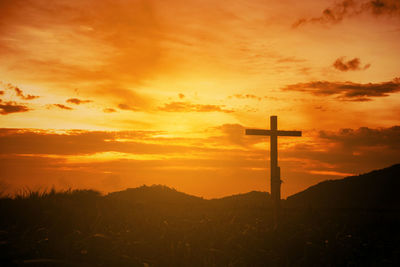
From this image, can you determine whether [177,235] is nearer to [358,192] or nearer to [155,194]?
[155,194]

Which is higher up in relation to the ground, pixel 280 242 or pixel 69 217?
pixel 69 217

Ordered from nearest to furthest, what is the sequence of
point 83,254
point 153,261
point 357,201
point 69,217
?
point 83,254 < point 153,261 < point 69,217 < point 357,201

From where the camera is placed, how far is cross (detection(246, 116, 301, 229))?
51.7 feet

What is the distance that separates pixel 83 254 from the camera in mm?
9445

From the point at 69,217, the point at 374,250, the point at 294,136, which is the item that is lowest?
the point at 374,250

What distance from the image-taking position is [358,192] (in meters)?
25.0

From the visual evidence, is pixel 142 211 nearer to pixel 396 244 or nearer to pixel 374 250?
pixel 374 250

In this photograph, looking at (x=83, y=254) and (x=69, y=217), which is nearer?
(x=83, y=254)

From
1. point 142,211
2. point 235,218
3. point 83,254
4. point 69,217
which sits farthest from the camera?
point 235,218

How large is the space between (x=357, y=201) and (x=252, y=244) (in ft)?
45.5

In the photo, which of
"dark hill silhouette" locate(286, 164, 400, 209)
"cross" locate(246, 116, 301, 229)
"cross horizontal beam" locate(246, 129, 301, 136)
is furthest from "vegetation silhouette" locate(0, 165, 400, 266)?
"dark hill silhouette" locate(286, 164, 400, 209)

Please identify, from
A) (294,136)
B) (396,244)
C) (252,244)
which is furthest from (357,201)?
(252,244)

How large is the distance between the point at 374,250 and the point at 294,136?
635 centimetres

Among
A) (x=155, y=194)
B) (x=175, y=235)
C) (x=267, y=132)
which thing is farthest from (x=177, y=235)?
(x=155, y=194)
